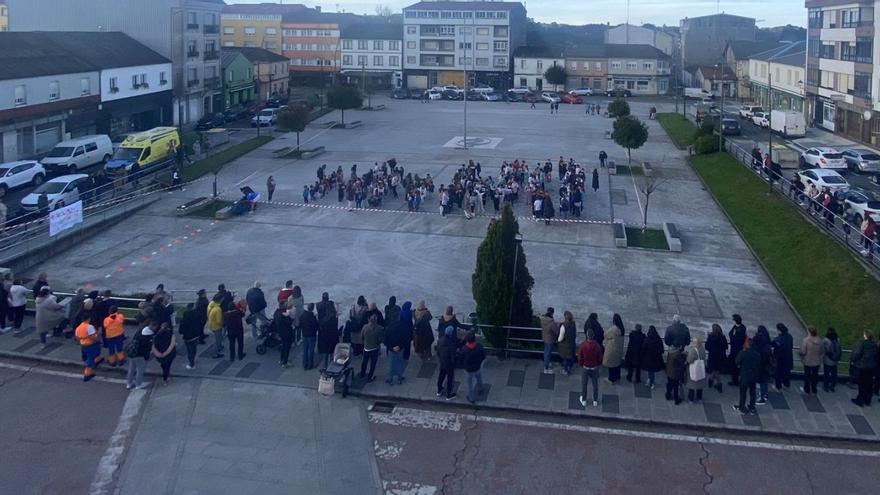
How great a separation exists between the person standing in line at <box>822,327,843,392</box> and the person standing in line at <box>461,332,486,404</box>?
534 centimetres

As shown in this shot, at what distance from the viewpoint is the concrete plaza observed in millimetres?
19375

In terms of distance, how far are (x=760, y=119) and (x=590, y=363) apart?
1869 inches

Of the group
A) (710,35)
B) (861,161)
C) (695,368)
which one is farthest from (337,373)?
(710,35)

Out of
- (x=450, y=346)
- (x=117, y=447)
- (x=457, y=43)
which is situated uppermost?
(x=457, y=43)

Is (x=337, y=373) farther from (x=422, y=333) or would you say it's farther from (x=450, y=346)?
(x=450, y=346)

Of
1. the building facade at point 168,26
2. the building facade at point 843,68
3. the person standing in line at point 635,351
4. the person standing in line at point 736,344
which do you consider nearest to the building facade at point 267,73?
the building facade at point 168,26

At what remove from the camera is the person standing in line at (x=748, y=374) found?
12117 mm

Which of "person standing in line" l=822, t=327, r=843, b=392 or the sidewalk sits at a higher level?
"person standing in line" l=822, t=327, r=843, b=392

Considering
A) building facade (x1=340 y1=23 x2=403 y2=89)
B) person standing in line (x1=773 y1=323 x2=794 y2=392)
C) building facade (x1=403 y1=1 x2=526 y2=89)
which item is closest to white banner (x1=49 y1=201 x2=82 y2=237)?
person standing in line (x1=773 y1=323 x2=794 y2=392)

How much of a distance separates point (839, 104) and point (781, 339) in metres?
40.6

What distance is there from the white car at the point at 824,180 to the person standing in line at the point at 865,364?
18195 millimetres

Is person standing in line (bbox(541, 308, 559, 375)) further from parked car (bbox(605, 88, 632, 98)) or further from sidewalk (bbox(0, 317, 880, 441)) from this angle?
parked car (bbox(605, 88, 632, 98))

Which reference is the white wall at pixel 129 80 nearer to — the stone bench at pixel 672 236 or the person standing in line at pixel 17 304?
the person standing in line at pixel 17 304

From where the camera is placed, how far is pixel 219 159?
3831 cm
